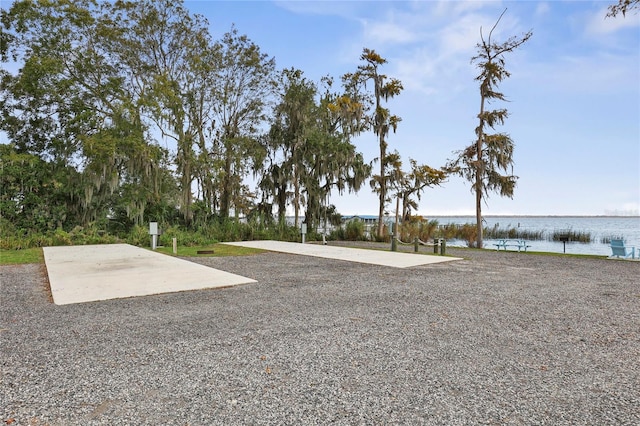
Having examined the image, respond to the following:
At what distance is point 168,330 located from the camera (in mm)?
3459

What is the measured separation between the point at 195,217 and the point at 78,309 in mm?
12677

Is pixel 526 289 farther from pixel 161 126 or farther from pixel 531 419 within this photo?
pixel 161 126

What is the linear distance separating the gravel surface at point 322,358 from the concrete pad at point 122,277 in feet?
1.16

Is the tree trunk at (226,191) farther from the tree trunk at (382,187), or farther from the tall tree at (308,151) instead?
the tree trunk at (382,187)

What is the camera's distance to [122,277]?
245 inches

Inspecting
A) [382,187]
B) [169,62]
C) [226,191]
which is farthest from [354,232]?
[169,62]

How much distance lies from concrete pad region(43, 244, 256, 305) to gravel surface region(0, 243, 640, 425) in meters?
0.35

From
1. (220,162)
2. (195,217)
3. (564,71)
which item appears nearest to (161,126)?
(220,162)

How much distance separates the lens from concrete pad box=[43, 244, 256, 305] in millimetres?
5031

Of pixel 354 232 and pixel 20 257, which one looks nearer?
pixel 20 257

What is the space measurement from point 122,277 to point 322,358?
4869mm

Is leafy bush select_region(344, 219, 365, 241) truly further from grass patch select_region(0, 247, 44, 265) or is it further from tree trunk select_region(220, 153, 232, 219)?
grass patch select_region(0, 247, 44, 265)

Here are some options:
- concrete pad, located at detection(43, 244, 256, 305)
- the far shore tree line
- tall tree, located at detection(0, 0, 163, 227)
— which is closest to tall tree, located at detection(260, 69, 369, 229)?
the far shore tree line

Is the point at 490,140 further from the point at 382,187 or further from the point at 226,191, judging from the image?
the point at 226,191
